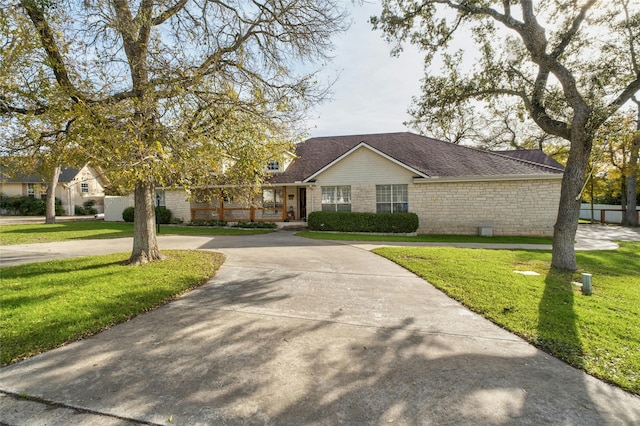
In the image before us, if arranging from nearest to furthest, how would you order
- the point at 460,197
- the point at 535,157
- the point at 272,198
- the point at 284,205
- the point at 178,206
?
the point at 460,197 < the point at 284,205 < the point at 272,198 < the point at 178,206 < the point at 535,157

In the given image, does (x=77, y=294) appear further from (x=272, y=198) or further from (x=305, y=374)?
(x=272, y=198)

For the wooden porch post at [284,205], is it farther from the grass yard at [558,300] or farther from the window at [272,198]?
the grass yard at [558,300]

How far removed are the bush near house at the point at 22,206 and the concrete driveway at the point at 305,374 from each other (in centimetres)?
3903

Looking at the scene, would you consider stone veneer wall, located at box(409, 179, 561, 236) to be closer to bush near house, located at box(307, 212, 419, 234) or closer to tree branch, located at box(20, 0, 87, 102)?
bush near house, located at box(307, 212, 419, 234)

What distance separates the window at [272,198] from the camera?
75.6ft

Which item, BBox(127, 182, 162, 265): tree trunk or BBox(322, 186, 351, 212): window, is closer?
BBox(127, 182, 162, 265): tree trunk

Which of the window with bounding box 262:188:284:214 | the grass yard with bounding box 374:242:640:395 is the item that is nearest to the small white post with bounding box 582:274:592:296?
the grass yard with bounding box 374:242:640:395

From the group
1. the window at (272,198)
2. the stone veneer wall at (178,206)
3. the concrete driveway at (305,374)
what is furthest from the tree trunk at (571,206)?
the stone veneer wall at (178,206)

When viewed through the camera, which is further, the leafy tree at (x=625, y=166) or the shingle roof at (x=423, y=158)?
the leafy tree at (x=625, y=166)

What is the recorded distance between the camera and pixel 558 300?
5.86m

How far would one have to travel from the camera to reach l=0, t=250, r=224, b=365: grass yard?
13.9ft

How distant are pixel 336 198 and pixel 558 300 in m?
14.1

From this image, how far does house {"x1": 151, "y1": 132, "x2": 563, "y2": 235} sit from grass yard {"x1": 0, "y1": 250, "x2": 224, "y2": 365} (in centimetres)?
949

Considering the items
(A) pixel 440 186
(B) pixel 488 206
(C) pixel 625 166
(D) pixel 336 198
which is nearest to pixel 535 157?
(C) pixel 625 166
